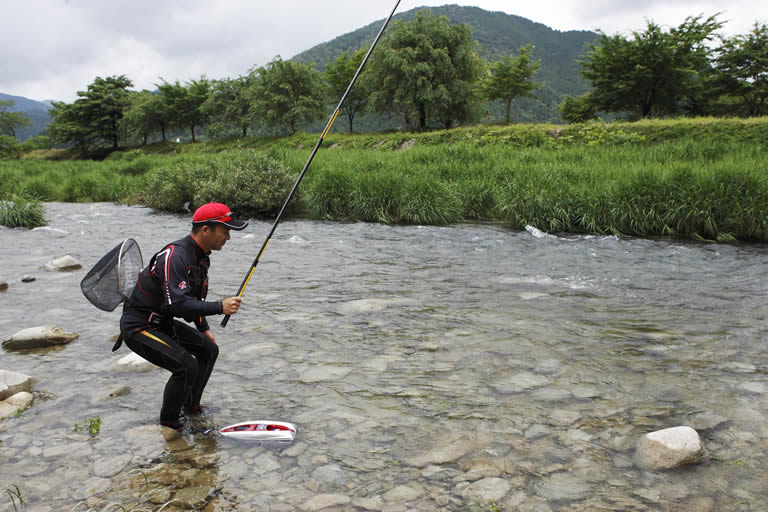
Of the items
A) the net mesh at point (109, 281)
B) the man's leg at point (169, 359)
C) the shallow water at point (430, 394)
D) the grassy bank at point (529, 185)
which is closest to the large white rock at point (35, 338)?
the shallow water at point (430, 394)

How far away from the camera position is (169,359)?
400 centimetres

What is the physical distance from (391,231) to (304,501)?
11.4 meters

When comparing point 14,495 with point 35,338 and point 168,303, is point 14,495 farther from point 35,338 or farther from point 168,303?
point 35,338

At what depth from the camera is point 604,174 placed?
14.6m

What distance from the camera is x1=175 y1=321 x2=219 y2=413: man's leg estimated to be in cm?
432

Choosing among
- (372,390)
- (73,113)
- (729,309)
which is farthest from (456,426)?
(73,113)

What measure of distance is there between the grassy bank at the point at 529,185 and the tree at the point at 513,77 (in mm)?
31061

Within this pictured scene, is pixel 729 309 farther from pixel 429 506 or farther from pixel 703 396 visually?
pixel 429 506

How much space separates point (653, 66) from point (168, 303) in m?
45.1

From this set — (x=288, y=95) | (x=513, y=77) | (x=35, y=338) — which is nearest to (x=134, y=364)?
(x=35, y=338)

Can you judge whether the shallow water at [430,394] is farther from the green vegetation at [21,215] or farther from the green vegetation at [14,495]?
the green vegetation at [21,215]

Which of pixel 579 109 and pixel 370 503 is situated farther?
pixel 579 109

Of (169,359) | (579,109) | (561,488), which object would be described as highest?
(579,109)

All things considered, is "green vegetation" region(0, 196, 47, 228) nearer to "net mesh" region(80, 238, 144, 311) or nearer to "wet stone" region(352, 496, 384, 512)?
"net mesh" region(80, 238, 144, 311)
